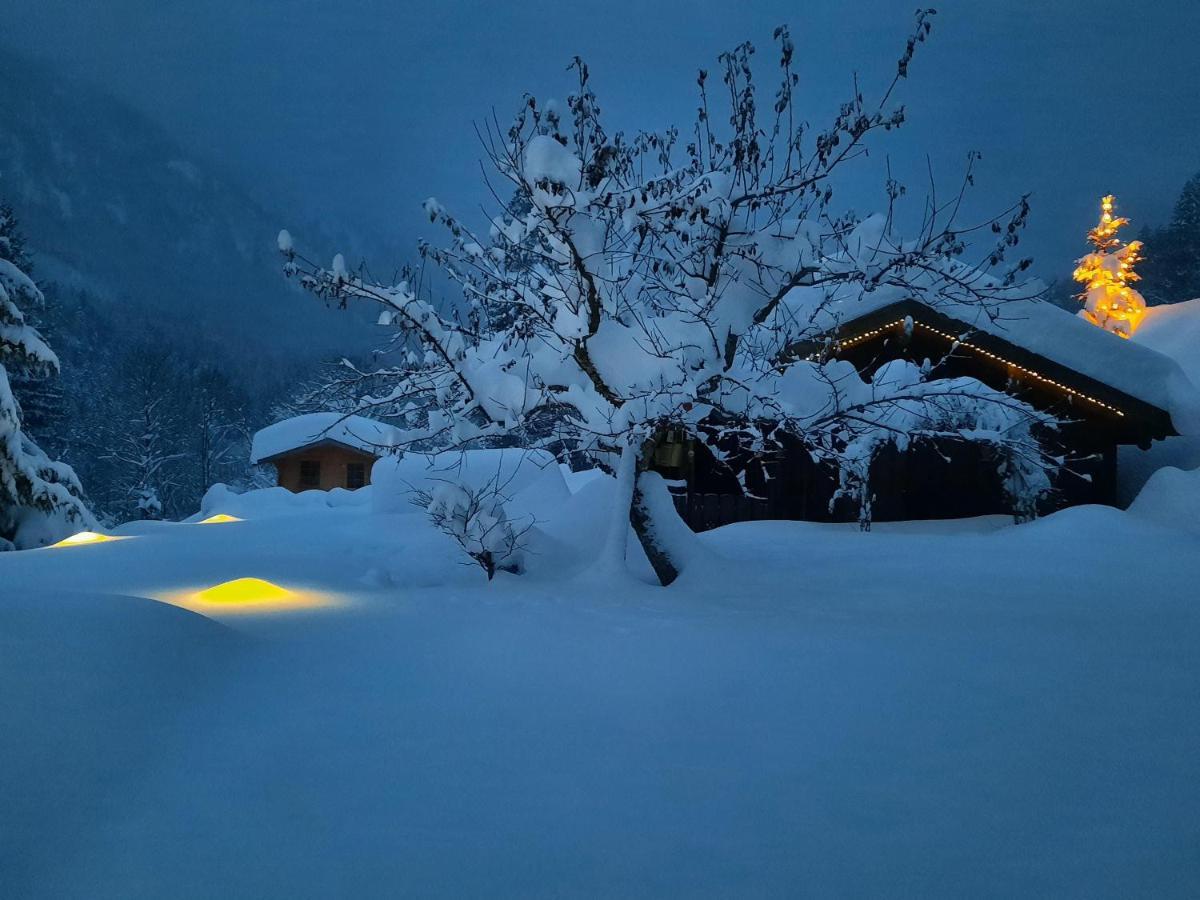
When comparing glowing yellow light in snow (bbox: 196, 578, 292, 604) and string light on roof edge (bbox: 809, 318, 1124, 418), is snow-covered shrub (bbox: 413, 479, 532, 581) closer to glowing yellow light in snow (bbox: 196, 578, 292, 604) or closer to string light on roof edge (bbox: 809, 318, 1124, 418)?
glowing yellow light in snow (bbox: 196, 578, 292, 604)

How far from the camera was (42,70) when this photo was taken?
186 metres

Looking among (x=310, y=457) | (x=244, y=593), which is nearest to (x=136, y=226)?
(x=310, y=457)

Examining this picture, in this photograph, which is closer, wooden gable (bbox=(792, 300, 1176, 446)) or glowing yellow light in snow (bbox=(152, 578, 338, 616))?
glowing yellow light in snow (bbox=(152, 578, 338, 616))

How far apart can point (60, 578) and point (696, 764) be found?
7547 millimetres

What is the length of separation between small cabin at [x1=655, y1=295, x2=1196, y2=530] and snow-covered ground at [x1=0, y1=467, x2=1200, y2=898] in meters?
6.96

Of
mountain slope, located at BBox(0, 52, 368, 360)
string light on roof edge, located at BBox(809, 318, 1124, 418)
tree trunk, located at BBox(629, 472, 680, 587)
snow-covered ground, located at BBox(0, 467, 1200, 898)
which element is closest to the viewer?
snow-covered ground, located at BBox(0, 467, 1200, 898)

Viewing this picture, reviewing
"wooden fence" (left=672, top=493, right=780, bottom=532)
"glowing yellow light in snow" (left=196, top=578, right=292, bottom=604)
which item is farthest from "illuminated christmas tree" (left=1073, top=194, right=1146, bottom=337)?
"glowing yellow light in snow" (left=196, top=578, right=292, bottom=604)

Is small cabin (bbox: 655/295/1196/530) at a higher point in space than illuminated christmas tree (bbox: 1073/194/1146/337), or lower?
lower

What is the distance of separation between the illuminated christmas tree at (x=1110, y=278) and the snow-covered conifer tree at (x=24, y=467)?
99.9 ft

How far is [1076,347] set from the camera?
43.3 ft

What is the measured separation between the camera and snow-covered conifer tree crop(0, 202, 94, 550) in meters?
14.2

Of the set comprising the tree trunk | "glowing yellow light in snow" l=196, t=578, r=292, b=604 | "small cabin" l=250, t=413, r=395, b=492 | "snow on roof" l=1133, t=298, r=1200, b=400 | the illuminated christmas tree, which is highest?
the illuminated christmas tree

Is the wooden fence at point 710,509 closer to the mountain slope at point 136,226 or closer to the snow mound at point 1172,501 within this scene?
the snow mound at point 1172,501

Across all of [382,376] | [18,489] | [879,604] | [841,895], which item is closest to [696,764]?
[841,895]
